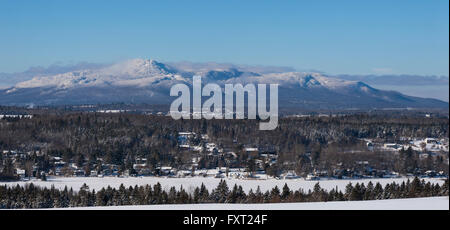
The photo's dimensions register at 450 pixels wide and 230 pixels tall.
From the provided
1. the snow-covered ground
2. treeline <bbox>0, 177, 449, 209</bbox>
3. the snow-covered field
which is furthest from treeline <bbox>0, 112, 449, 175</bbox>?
the snow-covered ground

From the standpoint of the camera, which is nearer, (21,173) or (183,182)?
(183,182)

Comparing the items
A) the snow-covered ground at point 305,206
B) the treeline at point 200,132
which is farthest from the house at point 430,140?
the snow-covered ground at point 305,206

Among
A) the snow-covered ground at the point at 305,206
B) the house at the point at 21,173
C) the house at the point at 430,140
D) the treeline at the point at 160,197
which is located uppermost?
the snow-covered ground at the point at 305,206

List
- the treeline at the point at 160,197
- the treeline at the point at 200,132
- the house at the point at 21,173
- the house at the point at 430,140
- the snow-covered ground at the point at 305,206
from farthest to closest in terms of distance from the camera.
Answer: the house at the point at 430,140 < the treeline at the point at 200,132 < the house at the point at 21,173 < the treeline at the point at 160,197 < the snow-covered ground at the point at 305,206

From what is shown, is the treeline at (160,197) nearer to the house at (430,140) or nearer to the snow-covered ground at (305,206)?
the snow-covered ground at (305,206)

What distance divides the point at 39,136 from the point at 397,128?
49126 millimetres

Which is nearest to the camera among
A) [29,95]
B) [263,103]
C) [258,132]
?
[258,132]

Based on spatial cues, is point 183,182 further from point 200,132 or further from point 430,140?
point 430,140

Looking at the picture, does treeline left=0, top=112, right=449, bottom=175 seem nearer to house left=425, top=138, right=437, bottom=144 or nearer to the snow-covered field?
house left=425, top=138, right=437, bottom=144

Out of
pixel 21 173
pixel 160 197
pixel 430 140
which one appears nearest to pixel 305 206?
pixel 160 197

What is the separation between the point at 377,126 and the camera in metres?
83.2
